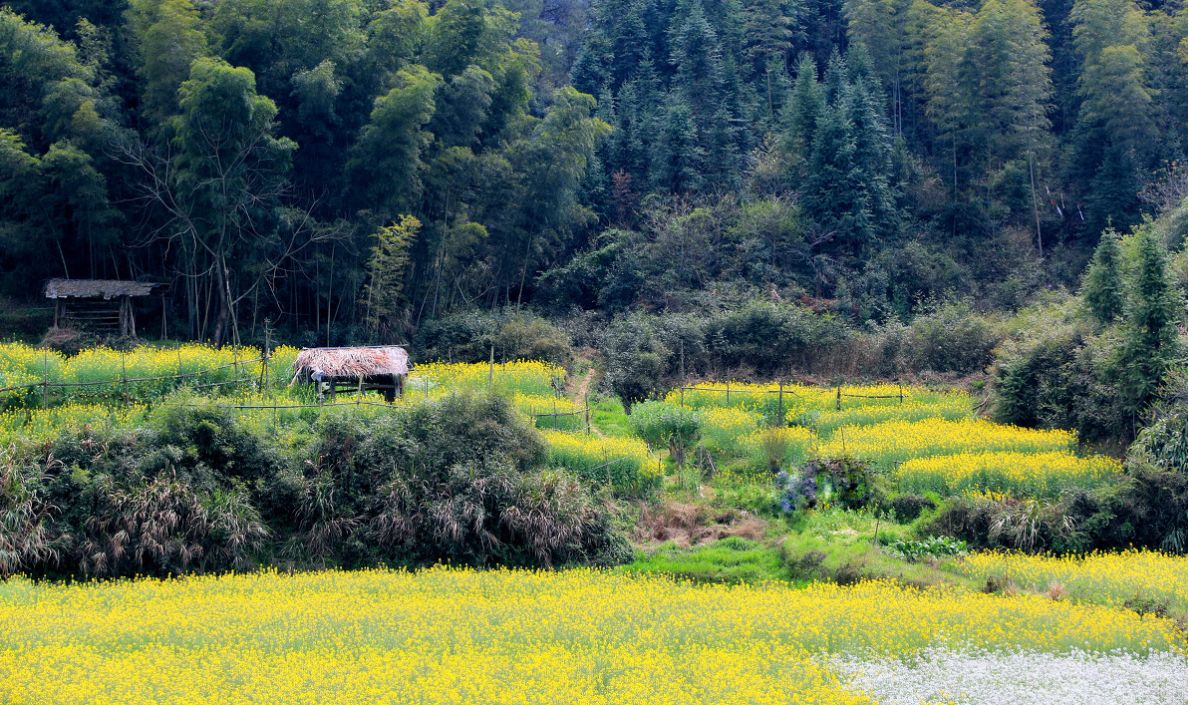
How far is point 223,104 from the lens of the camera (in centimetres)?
→ 3177

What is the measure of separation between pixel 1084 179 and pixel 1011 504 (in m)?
30.1

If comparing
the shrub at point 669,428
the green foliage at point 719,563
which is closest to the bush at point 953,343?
the shrub at point 669,428

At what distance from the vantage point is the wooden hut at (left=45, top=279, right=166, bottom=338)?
33.3 m

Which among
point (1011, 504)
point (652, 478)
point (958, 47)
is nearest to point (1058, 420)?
point (1011, 504)

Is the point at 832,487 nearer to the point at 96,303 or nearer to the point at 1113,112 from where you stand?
the point at 96,303

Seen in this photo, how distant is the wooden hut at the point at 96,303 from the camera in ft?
109

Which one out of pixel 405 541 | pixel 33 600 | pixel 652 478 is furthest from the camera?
pixel 652 478

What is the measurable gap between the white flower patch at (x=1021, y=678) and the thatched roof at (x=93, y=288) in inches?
1018

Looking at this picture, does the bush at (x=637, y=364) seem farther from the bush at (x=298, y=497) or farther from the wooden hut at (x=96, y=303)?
the wooden hut at (x=96, y=303)

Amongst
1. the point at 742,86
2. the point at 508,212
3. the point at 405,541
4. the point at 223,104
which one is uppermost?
the point at 742,86

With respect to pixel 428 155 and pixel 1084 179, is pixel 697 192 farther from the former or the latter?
pixel 1084 179

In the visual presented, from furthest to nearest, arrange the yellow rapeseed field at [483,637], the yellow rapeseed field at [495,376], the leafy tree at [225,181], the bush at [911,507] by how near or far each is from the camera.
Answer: the leafy tree at [225,181], the yellow rapeseed field at [495,376], the bush at [911,507], the yellow rapeseed field at [483,637]

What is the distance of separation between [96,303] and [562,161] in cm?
1535

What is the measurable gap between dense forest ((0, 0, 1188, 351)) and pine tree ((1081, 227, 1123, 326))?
251cm
